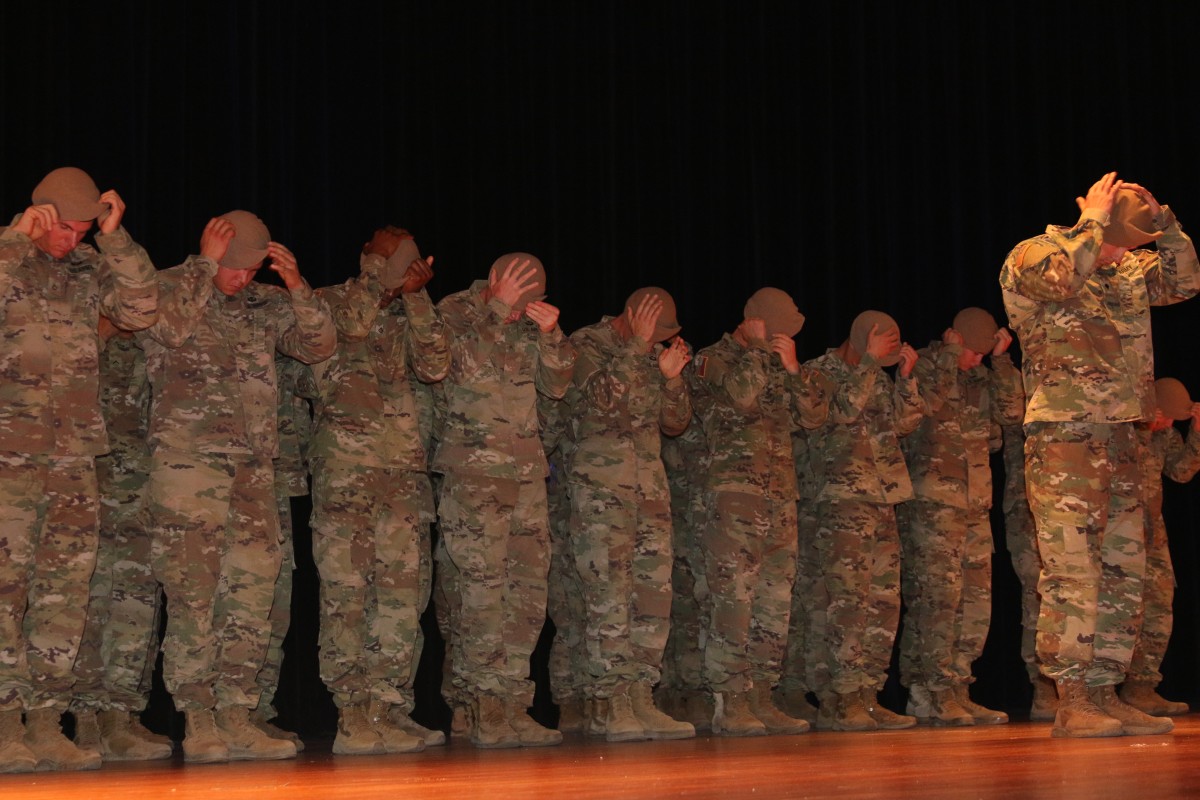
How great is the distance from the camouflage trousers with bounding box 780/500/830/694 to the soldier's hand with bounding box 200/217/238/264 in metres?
2.81

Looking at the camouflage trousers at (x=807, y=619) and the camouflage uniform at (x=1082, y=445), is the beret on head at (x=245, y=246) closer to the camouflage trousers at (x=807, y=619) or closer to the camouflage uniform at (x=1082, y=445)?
the camouflage uniform at (x=1082, y=445)

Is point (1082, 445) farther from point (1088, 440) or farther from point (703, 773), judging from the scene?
point (703, 773)

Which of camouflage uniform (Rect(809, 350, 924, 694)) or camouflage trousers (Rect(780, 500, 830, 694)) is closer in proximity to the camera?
camouflage uniform (Rect(809, 350, 924, 694))

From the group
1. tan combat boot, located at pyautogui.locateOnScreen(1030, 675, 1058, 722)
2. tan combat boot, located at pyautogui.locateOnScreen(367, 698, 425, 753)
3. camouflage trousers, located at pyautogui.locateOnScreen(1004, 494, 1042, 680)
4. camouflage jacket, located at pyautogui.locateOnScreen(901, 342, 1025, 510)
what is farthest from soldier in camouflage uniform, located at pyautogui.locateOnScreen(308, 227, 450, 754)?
camouflage trousers, located at pyautogui.locateOnScreen(1004, 494, 1042, 680)

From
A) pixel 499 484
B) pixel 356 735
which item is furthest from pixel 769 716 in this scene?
pixel 356 735

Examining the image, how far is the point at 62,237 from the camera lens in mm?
4086

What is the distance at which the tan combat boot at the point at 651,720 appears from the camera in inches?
192

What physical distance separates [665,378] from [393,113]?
182 centimetres

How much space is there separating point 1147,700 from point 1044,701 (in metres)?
0.57

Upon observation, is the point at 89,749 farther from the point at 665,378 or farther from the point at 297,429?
the point at 665,378

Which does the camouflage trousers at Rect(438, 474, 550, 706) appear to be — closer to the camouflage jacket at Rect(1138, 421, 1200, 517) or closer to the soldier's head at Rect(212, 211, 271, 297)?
the soldier's head at Rect(212, 211, 271, 297)

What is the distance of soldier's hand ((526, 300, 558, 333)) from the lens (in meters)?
4.83

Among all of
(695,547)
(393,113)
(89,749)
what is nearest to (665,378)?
(695,547)

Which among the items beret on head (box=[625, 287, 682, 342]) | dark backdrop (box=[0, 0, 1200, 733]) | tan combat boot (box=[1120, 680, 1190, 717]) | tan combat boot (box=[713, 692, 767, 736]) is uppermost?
dark backdrop (box=[0, 0, 1200, 733])
